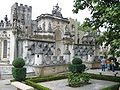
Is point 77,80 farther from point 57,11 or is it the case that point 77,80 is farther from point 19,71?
point 57,11

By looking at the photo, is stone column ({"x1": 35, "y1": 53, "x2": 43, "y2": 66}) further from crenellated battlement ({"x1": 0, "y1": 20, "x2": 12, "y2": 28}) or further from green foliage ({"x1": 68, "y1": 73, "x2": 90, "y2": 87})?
crenellated battlement ({"x1": 0, "y1": 20, "x2": 12, "y2": 28})

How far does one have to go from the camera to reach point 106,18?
10492 millimetres

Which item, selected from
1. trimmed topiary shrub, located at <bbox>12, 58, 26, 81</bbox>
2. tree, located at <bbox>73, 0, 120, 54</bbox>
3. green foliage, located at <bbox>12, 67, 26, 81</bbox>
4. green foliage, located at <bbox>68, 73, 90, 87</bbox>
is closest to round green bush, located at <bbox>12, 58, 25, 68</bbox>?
trimmed topiary shrub, located at <bbox>12, 58, 26, 81</bbox>

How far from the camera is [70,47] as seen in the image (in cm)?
3306

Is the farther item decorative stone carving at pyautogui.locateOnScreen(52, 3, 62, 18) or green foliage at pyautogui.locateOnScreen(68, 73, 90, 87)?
decorative stone carving at pyautogui.locateOnScreen(52, 3, 62, 18)

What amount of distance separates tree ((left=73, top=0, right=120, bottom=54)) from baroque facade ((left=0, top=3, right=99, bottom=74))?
12.1 m

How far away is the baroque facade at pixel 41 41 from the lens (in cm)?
2739

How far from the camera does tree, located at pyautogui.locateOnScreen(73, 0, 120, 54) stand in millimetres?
10124

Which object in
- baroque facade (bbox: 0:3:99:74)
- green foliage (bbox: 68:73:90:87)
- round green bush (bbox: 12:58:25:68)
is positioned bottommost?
green foliage (bbox: 68:73:90:87)

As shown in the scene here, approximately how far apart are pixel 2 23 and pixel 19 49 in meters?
21.8

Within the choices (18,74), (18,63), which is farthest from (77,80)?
(18,63)

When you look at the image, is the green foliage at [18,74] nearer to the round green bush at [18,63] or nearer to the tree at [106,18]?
the round green bush at [18,63]

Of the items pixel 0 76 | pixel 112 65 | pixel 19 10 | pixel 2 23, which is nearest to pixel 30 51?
pixel 0 76

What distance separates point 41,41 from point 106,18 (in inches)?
869
